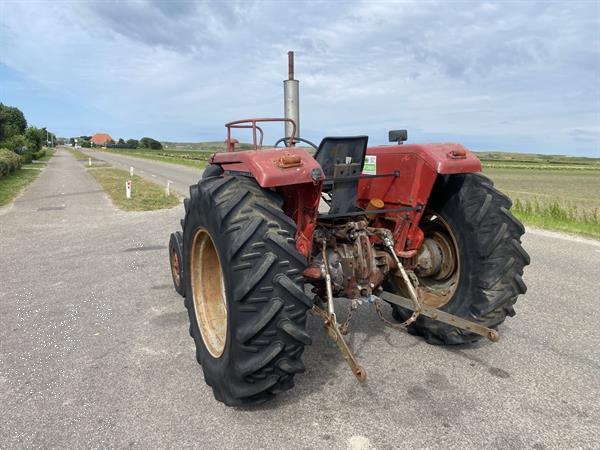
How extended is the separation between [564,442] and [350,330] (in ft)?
6.31

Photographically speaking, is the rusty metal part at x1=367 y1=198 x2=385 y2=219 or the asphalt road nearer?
the asphalt road

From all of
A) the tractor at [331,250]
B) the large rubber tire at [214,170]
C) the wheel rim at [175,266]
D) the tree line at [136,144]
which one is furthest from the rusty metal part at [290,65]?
the tree line at [136,144]

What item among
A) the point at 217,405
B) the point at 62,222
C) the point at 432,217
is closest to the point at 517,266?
the point at 432,217

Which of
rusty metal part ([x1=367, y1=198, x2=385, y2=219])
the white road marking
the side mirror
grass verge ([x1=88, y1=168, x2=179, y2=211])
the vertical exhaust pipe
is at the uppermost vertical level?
the vertical exhaust pipe

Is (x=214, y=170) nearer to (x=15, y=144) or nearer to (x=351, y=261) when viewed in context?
(x=351, y=261)

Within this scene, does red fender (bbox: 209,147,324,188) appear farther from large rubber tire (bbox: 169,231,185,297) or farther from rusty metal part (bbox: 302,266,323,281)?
large rubber tire (bbox: 169,231,185,297)

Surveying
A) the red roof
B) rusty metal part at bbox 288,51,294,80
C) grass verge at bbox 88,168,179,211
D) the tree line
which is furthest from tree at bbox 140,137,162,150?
rusty metal part at bbox 288,51,294,80

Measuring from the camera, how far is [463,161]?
3385 mm

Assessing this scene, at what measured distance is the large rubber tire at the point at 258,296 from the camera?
2557 millimetres

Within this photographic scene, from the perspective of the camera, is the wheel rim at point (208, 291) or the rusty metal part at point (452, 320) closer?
the rusty metal part at point (452, 320)

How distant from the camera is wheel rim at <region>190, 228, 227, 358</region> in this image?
11.0 ft

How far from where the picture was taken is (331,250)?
3512mm

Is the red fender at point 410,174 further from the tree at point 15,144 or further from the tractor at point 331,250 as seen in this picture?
the tree at point 15,144

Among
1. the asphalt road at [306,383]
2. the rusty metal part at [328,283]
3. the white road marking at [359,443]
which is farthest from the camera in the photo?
the rusty metal part at [328,283]
